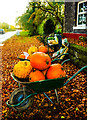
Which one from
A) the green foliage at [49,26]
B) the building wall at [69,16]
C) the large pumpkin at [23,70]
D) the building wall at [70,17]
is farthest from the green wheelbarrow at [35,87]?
the green foliage at [49,26]

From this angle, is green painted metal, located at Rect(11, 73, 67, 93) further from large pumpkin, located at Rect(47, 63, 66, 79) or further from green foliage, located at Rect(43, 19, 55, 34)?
green foliage, located at Rect(43, 19, 55, 34)

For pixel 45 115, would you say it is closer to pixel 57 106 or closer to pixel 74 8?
pixel 57 106

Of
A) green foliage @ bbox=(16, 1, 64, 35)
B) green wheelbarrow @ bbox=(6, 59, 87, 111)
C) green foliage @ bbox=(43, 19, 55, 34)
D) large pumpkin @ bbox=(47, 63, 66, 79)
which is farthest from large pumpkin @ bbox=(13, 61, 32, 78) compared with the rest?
green foliage @ bbox=(43, 19, 55, 34)

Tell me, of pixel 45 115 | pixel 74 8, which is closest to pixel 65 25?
pixel 74 8

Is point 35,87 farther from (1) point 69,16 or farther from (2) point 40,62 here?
(1) point 69,16

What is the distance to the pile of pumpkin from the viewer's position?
1.93 meters

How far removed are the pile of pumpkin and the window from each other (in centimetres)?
636

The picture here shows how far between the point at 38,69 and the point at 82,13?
6.89 m

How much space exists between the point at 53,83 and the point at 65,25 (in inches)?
326

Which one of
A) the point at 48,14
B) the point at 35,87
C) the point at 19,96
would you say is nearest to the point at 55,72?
the point at 35,87

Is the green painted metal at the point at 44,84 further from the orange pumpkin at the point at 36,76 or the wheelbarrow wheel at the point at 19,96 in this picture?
the wheelbarrow wheel at the point at 19,96

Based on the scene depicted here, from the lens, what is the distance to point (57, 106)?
300 cm

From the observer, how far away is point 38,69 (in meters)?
1.99

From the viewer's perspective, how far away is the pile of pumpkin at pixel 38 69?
1933 millimetres
